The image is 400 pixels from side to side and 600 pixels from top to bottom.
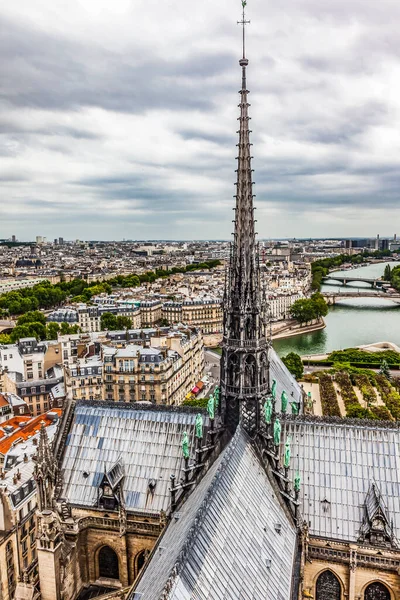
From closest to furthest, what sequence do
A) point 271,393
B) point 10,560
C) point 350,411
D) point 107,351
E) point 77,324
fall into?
point 271,393 < point 10,560 < point 350,411 < point 107,351 < point 77,324

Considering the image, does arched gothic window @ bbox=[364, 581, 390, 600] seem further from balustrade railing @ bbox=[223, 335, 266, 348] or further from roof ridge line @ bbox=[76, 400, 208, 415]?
balustrade railing @ bbox=[223, 335, 266, 348]

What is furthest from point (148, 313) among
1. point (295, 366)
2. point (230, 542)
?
point (230, 542)

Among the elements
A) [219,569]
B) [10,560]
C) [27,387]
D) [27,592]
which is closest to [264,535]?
[219,569]

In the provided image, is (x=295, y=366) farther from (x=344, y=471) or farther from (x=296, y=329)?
(x=344, y=471)

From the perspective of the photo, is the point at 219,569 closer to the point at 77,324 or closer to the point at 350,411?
the point at 350,411

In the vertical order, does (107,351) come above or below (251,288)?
below

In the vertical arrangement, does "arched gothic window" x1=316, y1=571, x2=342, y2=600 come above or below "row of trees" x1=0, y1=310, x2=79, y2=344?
above

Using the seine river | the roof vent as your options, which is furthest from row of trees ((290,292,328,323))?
the roof vent
